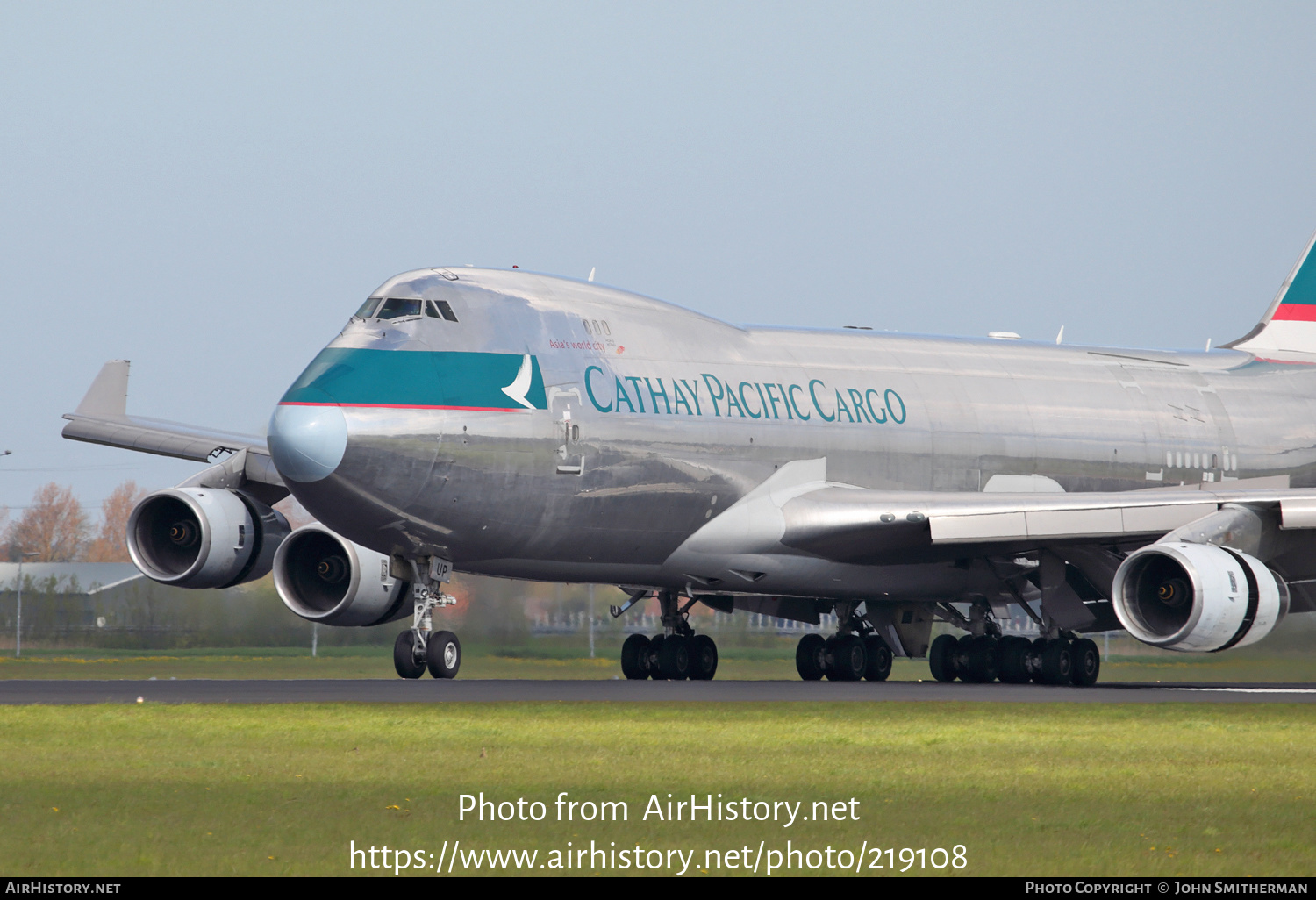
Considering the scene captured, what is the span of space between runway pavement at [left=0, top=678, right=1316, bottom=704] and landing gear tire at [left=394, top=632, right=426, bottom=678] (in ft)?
0.67

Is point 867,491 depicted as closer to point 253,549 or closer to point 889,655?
point 889,655

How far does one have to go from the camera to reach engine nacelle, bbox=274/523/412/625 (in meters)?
24.4

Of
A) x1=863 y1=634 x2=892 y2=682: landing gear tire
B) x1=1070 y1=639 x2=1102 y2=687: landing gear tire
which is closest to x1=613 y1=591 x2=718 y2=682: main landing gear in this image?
x1=863 y1=634 x2=892 y2=682: landing gear tire

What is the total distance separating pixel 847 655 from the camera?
28.3 metres

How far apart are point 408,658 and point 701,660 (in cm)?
673

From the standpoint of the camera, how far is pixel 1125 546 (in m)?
24.7

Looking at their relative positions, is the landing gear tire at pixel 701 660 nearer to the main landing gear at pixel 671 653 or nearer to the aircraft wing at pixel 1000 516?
the main landing gear at pixel 671 653

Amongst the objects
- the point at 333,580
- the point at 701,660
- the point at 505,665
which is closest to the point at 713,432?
the point at 701,660

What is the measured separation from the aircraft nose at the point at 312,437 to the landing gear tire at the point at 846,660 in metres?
10.5

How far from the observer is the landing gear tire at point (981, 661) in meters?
27.2

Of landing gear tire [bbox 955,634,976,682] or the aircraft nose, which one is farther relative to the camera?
landing gear tire [bbox 955,634,976,682]

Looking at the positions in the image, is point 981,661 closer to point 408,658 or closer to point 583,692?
point 583,692

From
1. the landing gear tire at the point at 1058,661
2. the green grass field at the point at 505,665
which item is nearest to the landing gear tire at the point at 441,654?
the green grass field at the point at 505,665

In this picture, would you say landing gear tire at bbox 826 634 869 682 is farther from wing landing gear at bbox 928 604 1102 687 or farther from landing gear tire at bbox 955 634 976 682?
landing gear tire at bbox 955 634 976 682
